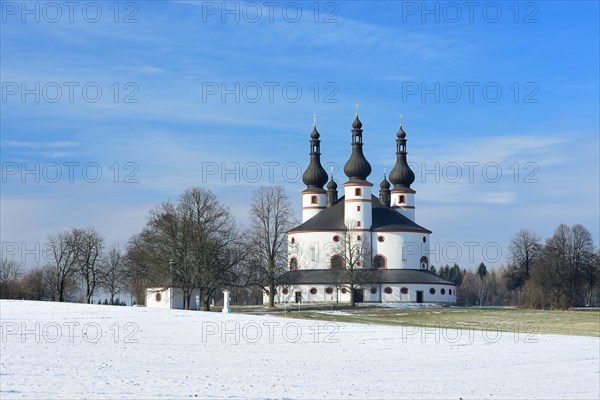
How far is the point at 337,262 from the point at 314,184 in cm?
1306

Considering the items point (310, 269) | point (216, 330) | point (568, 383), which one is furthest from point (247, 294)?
point (568, 383)

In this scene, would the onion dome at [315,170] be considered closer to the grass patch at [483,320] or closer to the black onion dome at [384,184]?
the black onion dome at [384,184]

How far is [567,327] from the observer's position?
5712 cm

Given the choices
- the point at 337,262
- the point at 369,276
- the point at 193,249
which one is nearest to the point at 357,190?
the point at 337,262

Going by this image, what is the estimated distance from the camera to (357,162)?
94.2m

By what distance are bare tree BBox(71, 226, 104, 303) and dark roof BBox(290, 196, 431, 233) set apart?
2083 cm

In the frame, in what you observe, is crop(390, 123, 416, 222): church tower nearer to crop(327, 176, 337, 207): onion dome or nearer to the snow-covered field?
Result: crop(327, 176, 337, 207): onion dome

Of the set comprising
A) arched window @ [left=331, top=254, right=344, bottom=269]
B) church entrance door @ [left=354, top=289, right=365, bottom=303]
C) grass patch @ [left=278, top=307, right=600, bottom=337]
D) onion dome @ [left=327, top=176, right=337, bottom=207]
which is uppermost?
onion dome @ [left=327, top=176, right=337, bottom=207]

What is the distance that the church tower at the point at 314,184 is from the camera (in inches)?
3989

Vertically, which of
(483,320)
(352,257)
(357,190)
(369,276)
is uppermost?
(357,190)

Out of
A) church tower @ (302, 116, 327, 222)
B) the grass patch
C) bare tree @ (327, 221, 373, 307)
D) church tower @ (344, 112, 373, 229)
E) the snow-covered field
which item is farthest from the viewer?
church tower @ (302, 116, 327, 222)

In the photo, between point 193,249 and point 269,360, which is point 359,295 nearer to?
point 193,249

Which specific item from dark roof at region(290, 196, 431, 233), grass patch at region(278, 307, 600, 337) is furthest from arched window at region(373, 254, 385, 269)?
grass patch at region(278, 307, 600, 337)

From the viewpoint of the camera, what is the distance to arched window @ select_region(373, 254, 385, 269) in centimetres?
9388
